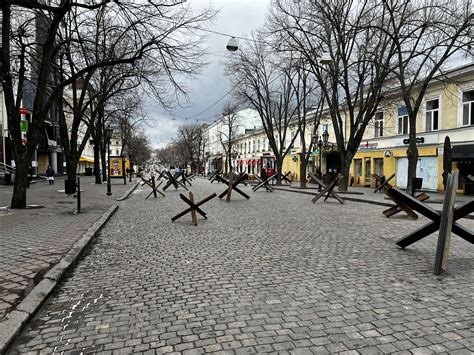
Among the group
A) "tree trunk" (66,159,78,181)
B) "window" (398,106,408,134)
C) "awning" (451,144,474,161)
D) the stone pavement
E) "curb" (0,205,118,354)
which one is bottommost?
the stone pavement

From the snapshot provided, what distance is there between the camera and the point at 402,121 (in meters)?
26.5

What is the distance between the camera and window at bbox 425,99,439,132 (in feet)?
77.6

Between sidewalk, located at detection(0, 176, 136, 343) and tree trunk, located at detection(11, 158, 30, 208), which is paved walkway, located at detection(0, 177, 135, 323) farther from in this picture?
tree trunk, located at detection(11, 158, 30, 208)

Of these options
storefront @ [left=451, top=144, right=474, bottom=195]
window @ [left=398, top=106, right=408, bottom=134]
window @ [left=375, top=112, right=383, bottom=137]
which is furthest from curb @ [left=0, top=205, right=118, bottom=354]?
window @ [left=375, top=112, right=383, bottom=137]

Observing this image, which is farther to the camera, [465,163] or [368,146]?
[368,146]

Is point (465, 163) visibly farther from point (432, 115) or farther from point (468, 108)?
point (432, 115)

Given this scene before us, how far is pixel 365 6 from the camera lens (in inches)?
710

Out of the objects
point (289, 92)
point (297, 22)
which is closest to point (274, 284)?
point (297, 22)

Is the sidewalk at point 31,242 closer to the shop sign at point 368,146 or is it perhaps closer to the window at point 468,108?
the window at point 468,108

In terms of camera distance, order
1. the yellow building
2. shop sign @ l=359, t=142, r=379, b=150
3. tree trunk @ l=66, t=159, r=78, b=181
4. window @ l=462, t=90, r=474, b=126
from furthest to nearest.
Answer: shop sign @ l=359, t=142, r=379, b=150
the yellow building
window @ l=462, t=90, r=474, b=126
tree trunk @ l=66, t=159, r=78, b=181

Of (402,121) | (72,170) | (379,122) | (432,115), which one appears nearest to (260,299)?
(72,170)

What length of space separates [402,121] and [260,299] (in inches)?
1005

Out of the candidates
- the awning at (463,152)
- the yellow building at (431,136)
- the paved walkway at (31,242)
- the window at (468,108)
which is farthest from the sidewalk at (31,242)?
the window at (468,108)

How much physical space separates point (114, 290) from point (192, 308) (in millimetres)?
1211
